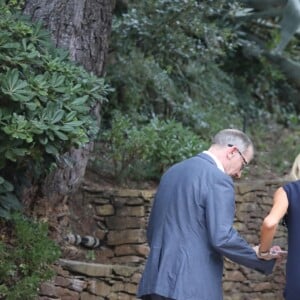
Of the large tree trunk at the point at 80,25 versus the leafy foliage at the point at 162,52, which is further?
the leafy foliage at the point at 162,52

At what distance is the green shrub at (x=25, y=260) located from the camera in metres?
5.49

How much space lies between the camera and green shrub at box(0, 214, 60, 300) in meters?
5.49

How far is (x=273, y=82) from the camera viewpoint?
11.6m

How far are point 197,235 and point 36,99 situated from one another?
1.70 m

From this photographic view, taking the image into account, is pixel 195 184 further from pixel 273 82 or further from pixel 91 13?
pixel 273 82

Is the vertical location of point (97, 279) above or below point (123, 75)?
below

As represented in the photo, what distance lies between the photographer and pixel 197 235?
421 centimetres

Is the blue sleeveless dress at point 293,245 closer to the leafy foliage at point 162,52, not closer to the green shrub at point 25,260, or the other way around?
the green shrub at point 25,260

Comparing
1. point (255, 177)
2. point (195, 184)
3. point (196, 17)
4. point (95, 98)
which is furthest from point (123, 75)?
point (195, 184)

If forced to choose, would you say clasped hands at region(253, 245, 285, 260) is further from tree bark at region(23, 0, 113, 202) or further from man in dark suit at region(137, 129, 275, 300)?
tree bark at region(23, 0, 113, 202)

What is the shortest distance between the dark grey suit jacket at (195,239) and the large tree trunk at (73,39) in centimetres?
220

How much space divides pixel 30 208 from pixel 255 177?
3.05m

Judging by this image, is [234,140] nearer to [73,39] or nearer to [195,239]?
[195,239]

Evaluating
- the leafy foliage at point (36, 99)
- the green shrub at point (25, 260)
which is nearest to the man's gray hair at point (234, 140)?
the leafy foliage at point (36, 99)
